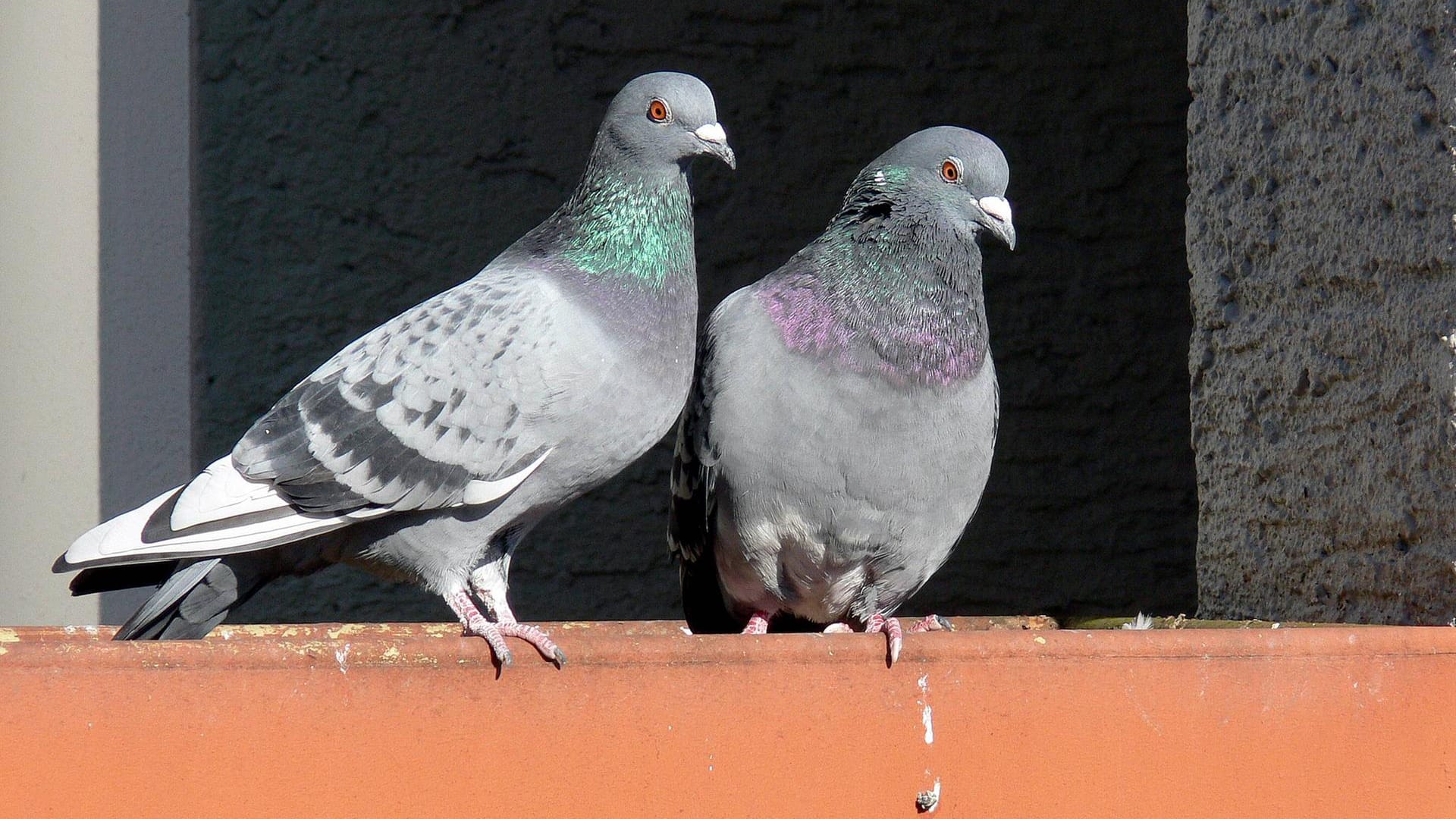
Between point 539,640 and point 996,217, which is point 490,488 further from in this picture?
point 996,217

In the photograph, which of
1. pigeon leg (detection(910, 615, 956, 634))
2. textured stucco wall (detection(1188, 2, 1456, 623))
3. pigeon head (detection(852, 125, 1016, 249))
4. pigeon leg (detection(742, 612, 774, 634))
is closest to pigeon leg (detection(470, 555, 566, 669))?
pigeon leg (detection(742, 612, 774, 634))

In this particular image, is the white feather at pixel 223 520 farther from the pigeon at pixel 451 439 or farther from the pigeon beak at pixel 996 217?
the pigeon beak at pixel 996 217

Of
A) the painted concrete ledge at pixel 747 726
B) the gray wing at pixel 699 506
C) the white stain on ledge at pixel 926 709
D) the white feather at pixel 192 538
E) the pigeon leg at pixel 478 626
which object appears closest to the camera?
A: the painted concrete ledge at pixel 747 726

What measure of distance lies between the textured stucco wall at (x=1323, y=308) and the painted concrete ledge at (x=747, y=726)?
1.22 feet

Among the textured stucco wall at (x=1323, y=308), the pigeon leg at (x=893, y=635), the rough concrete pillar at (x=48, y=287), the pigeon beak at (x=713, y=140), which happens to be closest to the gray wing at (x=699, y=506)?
the pigeon beak at (x=713, y=140)

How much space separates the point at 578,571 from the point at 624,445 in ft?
7.69

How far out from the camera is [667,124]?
2.18 m

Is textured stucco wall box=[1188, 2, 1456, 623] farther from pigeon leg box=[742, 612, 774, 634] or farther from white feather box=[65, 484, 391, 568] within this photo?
white feather box=[65, 484, 391, 568]

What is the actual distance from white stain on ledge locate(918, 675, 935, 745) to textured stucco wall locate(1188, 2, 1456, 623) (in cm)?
85

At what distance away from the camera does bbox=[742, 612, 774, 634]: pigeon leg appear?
2408mm

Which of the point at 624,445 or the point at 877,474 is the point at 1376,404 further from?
the point at 624,445

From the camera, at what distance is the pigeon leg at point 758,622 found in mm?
2408

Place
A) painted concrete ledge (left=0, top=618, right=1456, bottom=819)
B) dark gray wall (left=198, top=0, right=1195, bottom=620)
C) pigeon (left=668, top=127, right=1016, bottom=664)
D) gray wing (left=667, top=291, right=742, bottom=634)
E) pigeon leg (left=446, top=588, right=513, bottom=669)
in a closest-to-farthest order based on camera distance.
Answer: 1. painted concrete ledge (left=0, top=618, right=1456, bottom=819)
2. pigeon leg (left=446, top=588, right=513, bottom=669)
3. pigeon (left=668, top=127, right=1016, bottom=664)
4. gray wing (left=667, top=291, right=742, bottom=634)
5. dark gray wall (left=198, top=0, right=1195, bottom=620)

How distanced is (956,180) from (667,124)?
0.47 meters
